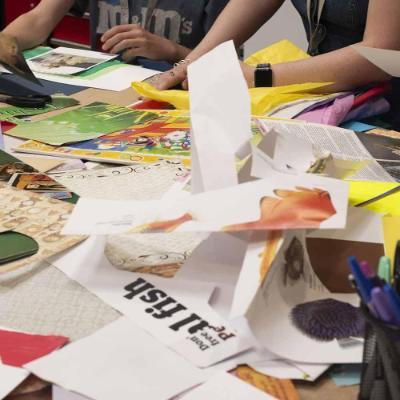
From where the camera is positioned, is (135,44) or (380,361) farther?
(135,44)

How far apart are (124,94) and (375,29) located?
0.47 meters

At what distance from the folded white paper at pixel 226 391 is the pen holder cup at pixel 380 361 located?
7 cm

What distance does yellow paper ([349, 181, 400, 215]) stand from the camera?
723mm

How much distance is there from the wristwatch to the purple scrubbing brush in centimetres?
71

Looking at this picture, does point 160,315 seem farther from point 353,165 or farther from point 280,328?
point 353,165

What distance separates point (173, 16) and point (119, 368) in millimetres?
1392

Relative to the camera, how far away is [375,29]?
120 cm

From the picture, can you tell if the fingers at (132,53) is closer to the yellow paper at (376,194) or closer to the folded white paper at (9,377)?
the yellow paper at (376,194)

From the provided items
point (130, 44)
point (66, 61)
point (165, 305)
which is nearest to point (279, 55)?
point (130, 44)

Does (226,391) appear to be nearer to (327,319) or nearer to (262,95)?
(327,319)

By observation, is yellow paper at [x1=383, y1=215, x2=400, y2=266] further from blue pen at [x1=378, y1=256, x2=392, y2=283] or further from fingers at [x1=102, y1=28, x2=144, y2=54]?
fingers at [x1=102, y1=28, x2=144, y2=54]

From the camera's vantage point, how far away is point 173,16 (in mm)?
1755

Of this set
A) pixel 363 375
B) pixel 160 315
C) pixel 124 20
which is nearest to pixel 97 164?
pixel 160 315

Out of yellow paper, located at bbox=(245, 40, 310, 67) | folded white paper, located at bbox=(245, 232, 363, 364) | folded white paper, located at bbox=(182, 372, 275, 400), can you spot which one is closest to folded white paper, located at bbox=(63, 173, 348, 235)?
folded white paper, located at bbox=(245, 232, 363, 364)
